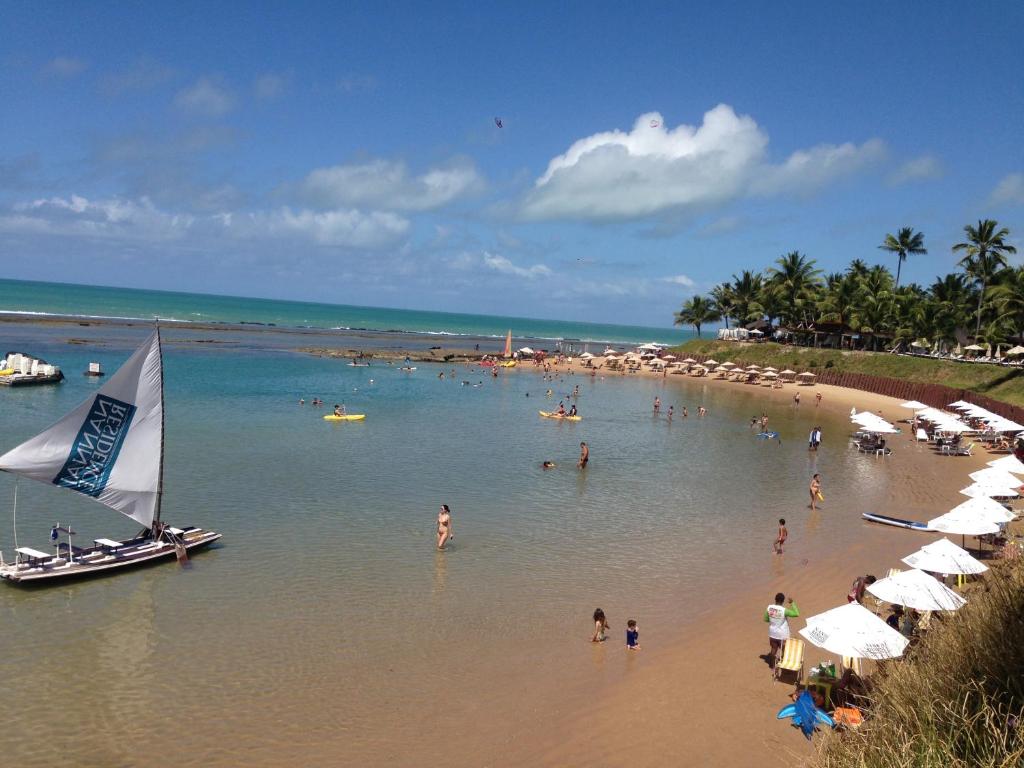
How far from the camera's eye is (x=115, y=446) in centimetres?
1727

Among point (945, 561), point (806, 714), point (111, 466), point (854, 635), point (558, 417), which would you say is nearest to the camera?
point (806, 714)

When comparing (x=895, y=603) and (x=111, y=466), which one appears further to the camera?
(x=111, y=466)

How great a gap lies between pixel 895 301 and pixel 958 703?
Result: 77892 millimetres

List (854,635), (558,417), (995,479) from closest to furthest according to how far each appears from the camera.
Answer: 1. (854,635)
2. (995,479)
3. (558,417)

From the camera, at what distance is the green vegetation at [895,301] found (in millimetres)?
63094

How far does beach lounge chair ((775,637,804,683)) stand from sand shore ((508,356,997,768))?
0.27 m

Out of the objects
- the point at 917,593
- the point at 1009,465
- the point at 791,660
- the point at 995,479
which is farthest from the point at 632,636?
the point at 1009,465

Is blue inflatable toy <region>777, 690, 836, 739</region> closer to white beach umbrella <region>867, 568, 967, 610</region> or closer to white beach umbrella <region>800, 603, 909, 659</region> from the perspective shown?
white beach umbrella <region>800, 603, 909, 659</region>

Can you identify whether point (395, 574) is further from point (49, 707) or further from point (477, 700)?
point (49, 707)

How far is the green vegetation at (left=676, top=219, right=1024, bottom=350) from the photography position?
6309cm

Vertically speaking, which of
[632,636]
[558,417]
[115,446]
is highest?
[115,446]

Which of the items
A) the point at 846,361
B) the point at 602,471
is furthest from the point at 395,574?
the point at 846,361

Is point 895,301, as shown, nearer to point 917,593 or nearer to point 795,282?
point 795,282

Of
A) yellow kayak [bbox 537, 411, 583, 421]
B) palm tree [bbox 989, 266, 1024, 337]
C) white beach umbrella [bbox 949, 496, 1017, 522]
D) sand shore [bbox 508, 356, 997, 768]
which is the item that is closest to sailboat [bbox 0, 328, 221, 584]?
sand shore [bbox 508, 356, 997, 768]
